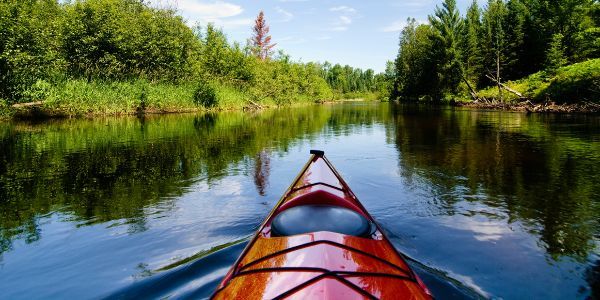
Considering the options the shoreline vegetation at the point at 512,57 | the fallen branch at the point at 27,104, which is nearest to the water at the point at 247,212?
the fallen branch at the point at 27,104

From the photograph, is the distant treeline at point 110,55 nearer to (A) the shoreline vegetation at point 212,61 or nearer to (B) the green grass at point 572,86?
(A) the shoreline vegetation at point 212,61

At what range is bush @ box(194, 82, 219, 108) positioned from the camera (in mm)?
31547

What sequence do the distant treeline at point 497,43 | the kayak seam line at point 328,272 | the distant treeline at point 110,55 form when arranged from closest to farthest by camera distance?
the kayak seam line at point 328,272, the distant treeline at point 110,55, the distant treeline at point 497,43

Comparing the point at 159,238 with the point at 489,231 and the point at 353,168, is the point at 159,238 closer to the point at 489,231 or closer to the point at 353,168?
the point at 489,231

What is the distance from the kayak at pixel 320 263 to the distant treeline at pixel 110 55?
69.3 ft

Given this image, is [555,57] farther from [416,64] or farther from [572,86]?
[416,64]

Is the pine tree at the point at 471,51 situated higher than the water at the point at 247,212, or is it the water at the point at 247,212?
the pine tree at the point at 471,51

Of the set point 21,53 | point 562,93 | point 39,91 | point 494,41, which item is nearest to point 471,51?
point 494,41

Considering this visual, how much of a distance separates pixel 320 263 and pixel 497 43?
160 feet

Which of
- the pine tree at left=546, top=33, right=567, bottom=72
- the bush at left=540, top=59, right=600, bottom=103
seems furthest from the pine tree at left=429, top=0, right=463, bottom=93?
the bush at left=540, top=59, right=600, bottom=103

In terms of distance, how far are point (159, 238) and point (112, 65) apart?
24898mm

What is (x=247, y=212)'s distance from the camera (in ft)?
18.7

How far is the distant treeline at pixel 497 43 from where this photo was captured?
36031 mm

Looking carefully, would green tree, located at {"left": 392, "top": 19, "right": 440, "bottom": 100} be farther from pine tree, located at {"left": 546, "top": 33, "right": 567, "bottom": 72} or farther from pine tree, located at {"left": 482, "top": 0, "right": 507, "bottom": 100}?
pine tree, located at {"left": 546, "top": 33, "right": 567, "bottom": 72}
